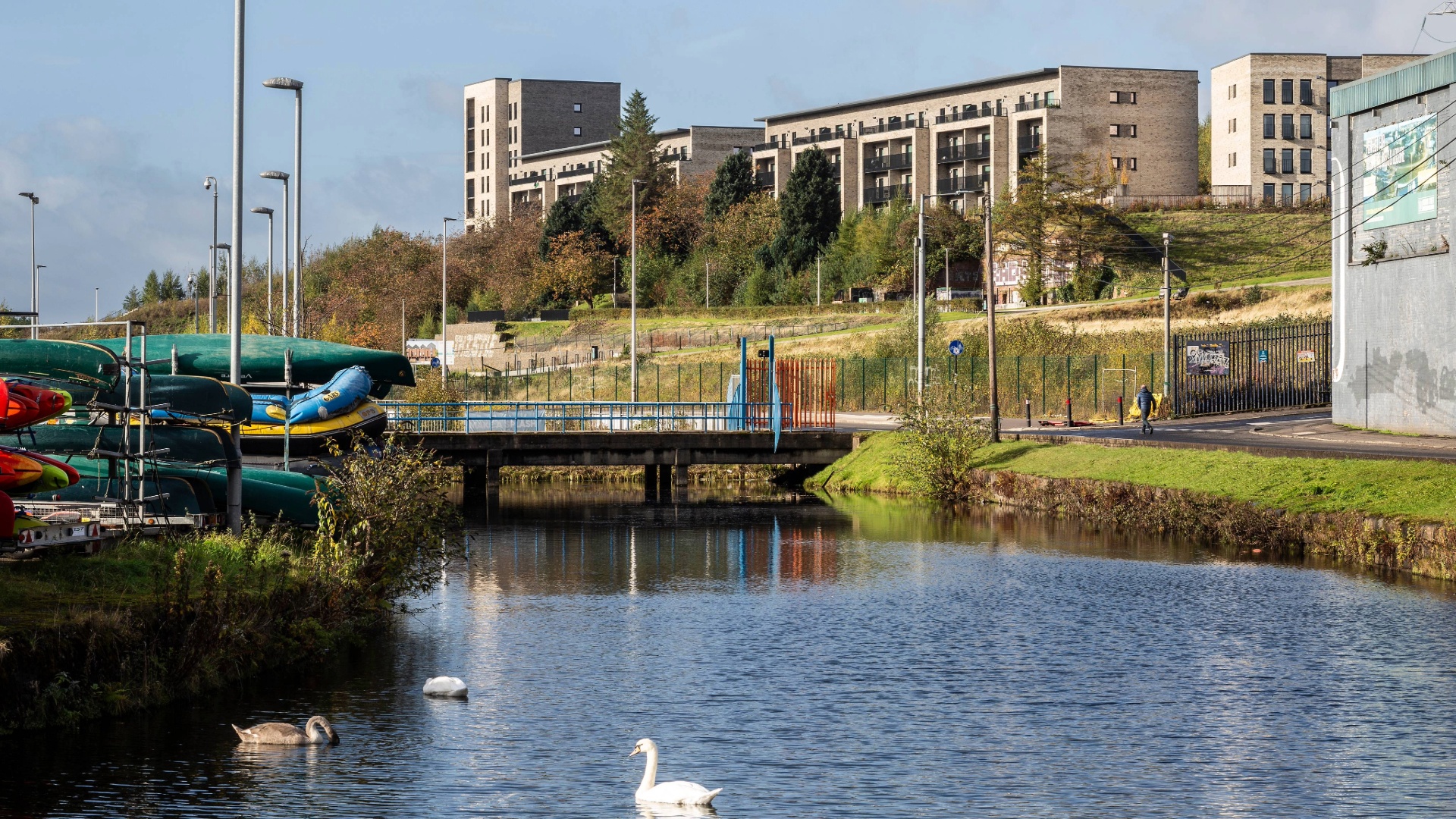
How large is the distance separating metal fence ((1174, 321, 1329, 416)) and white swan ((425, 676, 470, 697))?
41.0 metres

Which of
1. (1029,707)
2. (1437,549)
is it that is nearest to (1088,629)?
(1029,707)

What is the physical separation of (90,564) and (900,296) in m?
78.8

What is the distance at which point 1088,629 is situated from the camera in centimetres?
2039

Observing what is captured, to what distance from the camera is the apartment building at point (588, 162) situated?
129m

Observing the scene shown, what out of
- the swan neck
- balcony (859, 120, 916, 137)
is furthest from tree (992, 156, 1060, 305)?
the swan neck

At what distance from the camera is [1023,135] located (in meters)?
103

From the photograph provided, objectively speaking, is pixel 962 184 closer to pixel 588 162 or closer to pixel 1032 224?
pixel 1032 224

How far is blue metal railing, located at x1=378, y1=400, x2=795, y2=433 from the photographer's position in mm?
47562

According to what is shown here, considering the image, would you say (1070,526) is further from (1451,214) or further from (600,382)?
(600,382)

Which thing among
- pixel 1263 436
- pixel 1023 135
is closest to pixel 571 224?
pixel 1023 135

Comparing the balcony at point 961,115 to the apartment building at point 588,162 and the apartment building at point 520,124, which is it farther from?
the apartment building at point 520,124

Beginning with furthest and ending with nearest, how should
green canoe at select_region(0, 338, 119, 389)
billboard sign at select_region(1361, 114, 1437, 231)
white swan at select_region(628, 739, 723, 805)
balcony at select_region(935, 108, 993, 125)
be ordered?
balcony at select_region(935, 108, 993, 125) → billboard sign at select_region(1361, 114, 1437, 231) → green canoe at select_region(0, 338, 119, 389) → white swan at select_region(628, 739, 723, 805)

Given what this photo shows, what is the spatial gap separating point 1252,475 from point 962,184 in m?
76.3

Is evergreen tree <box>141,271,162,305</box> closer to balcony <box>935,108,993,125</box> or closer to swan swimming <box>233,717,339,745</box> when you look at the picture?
balcony <box>935,108,993,125</box>
